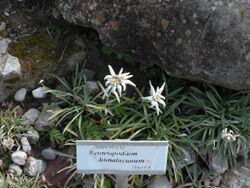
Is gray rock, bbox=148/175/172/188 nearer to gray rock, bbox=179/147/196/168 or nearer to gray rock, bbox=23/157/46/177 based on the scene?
gray rock, bbox=179/147/196/168

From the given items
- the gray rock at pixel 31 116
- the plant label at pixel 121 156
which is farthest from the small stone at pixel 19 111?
the plant label at pixel 121 156


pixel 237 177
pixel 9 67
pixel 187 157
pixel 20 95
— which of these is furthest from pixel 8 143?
pixel 237 177

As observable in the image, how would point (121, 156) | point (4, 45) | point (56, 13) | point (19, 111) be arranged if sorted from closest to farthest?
1. point (121, 156)
2. point (19, 111)
3. point (4, 45)
4. point (56, 13)

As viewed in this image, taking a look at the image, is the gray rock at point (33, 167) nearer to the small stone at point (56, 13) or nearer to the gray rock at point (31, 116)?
the gray rock at point (31, 116)

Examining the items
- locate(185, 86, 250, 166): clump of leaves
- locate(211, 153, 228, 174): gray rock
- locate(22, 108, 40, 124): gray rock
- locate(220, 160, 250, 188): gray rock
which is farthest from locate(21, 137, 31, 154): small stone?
locate(220, 160, 250, 188): gray rock

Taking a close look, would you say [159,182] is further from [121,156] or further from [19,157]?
[19,157]
